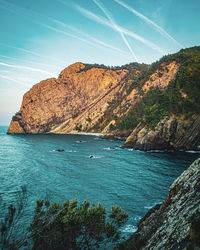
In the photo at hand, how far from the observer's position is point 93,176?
36.8 metres

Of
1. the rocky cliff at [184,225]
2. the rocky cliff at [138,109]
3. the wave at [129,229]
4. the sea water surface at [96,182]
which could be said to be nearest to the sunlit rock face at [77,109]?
the rocky cliff at [138,109]

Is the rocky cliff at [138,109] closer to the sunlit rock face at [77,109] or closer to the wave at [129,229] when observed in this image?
the sunlit rock face at [77,109]

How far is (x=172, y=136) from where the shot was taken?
6181cm

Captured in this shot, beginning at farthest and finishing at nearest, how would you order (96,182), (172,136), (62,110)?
(62,110) < (172,136) < (96,182)

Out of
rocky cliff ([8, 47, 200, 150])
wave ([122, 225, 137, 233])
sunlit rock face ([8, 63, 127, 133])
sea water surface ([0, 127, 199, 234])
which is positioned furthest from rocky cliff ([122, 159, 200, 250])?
sunlit rock face ([8, 63, 127, 133])

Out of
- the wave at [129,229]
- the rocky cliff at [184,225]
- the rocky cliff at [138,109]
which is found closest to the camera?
the rocky cliff at [184,225]

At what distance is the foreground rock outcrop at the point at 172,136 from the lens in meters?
58.0

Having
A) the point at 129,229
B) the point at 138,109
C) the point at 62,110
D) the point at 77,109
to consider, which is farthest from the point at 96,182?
the point at 62,110

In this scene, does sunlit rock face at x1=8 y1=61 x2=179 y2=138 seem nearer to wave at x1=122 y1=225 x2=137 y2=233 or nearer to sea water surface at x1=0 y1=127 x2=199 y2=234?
sea water surface at x1=0 y1=127 x2=199 y2=234

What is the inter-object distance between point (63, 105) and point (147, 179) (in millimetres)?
176925

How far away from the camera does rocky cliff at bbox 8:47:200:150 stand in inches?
2429

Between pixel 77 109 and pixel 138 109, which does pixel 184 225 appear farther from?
pixel 77 109

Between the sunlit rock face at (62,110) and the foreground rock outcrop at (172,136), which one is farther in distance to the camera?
the sunlit rock face at (62,110)

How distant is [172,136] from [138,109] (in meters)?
52.6
